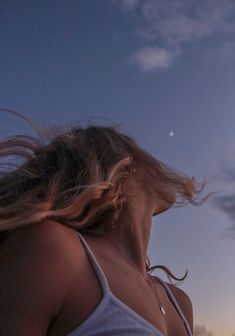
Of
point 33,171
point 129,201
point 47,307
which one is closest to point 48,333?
point 47,307

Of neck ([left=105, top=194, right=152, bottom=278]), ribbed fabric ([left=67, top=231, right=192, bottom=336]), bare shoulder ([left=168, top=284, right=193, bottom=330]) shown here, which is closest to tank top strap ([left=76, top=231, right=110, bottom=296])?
ribbed fabric ([left=67, top=231, right=192, bottom=336])

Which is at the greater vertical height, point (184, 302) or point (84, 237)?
point (84, 237)

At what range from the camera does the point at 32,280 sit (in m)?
2.10

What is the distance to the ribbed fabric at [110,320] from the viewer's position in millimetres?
2146

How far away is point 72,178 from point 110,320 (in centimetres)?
73

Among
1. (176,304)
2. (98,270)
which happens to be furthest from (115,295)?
(176,304)

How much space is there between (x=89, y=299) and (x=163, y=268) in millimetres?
1601

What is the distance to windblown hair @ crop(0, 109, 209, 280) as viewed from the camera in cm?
238

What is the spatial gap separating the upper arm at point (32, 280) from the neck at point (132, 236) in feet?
2.19

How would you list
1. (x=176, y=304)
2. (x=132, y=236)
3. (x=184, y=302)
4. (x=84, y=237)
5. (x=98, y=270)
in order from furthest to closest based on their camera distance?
1. (x=184, y=302)
2. (x=176, y=304)
3. (x=132, y=236)
4. (x=84, y=237)
5. (x=98, y=270)

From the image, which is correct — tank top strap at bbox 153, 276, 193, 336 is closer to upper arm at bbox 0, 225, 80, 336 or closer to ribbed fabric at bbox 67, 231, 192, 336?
ribbed fabric at bbox 67, 231, 192, 336

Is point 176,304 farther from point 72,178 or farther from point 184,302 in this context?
point 72,178

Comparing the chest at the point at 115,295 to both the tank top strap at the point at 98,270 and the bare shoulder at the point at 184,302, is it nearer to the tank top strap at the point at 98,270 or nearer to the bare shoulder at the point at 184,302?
the tank top strap at the point at 98,270

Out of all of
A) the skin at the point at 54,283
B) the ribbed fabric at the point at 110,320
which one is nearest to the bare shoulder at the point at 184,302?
the skin at the point at 54,283
